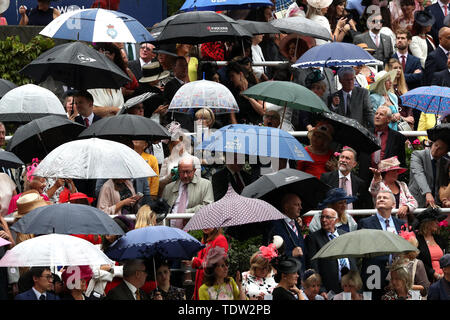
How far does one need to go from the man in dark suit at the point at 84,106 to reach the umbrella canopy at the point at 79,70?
0.11 metres

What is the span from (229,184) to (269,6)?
6251 mm

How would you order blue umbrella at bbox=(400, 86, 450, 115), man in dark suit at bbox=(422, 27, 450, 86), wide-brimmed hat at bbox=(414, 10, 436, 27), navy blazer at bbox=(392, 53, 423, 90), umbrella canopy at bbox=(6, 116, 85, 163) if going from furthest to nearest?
wide-brimmed hat at bbox=(414, 10, 436, 27) → navy blazer at bbox=(392, 53, 423, 90) → man in dark suit at bbox=(422, 27, 450, 86) → blue umbrella at bbox=(400, 86, 450, 115) → umbrella canopy at bbox=(6, 116, 85, 163)

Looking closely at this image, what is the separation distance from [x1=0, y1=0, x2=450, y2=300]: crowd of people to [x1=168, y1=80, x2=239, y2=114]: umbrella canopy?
0.50 feet

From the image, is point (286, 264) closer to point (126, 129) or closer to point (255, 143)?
point (255, 143)

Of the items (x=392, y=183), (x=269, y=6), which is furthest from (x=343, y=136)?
(x=269, y=6)

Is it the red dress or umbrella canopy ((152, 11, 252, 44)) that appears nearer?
the red dress

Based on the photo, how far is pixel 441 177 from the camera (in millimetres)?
17625

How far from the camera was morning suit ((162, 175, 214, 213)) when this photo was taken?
54.1 ft

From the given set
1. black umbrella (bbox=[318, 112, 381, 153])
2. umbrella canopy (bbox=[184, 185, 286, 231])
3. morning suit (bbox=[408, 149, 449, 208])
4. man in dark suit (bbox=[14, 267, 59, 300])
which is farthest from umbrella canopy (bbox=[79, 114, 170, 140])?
morning suit (bbox=[408, 149, 449, 208])

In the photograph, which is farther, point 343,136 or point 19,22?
point 19,22

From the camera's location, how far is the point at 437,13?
23281mm

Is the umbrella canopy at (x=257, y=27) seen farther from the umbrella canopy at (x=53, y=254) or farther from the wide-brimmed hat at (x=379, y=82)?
the umbrella canopy at (x=53, y=254)

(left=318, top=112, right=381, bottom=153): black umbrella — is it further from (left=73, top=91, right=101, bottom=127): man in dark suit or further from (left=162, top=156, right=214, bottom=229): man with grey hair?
(left=73, top=91, right=101, bottom=127): man in dark suit
